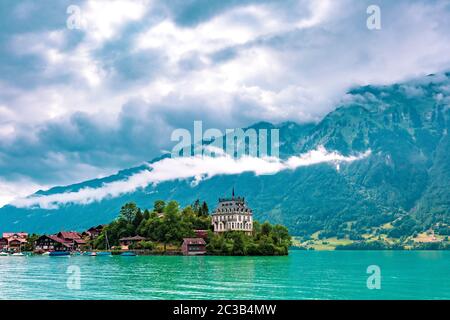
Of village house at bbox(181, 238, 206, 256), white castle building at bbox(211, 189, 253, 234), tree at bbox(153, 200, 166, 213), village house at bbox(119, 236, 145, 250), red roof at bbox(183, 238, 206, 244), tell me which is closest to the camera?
village house at bbox(181, 238, 206, 256)

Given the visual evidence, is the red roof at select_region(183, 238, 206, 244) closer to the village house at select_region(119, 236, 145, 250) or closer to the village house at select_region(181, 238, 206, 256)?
the village house at select_region(181, 238, 206, 256)

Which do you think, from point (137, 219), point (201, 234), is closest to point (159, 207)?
point (137, 219)

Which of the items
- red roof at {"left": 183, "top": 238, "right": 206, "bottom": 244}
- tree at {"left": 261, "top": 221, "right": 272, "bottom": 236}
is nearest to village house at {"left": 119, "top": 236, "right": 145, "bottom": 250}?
red roof at {"left": 183, "top": 238, "right": 206, "bottom": 244}

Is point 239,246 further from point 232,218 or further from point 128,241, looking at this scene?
point 128,241

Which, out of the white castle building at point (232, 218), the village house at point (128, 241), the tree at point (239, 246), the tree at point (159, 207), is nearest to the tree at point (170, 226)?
the village house at point (128, 241)

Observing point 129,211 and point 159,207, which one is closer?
point 159,207

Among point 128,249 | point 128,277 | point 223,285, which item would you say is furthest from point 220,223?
point 223,285
